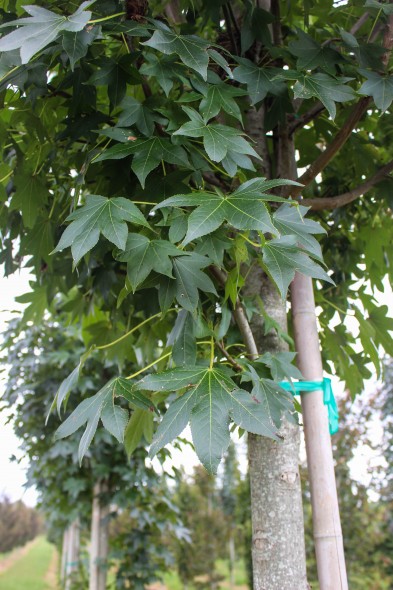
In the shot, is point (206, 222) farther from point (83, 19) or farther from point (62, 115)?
point (62, 115)

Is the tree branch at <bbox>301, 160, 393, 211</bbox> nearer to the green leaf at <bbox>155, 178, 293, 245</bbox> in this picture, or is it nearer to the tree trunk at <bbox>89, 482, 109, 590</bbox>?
the green leaf at <bbox>155, 178, 293, 245</bbox>

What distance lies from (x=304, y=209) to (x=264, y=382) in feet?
1.25

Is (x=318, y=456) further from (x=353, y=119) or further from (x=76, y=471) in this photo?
(x=76, y=471)

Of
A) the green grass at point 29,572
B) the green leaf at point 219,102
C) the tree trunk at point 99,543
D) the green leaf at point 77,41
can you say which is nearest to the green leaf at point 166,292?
the green leaf at point 219,102

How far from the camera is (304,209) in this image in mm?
1249

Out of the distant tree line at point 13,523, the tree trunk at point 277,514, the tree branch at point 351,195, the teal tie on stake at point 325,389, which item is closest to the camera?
the tree trunk at point 277,514

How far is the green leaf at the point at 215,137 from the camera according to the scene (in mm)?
1227

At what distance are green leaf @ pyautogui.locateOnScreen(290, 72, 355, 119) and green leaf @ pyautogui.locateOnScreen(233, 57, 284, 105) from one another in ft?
0.29

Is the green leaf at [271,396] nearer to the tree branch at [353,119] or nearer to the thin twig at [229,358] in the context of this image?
the thin twig at [229,358]

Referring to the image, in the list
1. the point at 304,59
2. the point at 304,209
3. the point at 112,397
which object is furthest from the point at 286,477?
the point at 304,59

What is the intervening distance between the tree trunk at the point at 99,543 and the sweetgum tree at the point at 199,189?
128 inches

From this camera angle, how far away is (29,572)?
27859 mm

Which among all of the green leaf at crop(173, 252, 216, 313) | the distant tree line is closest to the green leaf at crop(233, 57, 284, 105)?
the green leaf at crop(173, 252, 216, 313)

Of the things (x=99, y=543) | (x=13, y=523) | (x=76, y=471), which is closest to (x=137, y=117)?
(x=76, y=471)
